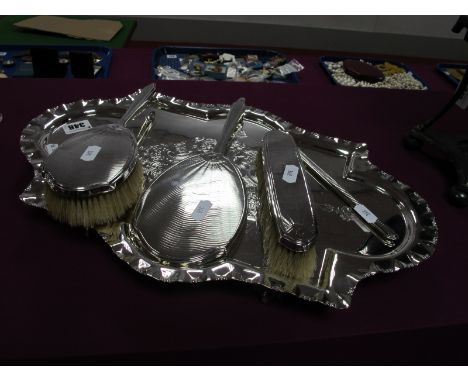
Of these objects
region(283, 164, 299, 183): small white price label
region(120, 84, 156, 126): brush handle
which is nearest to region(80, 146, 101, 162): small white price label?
region(120, 84, 156, 126): brush handle

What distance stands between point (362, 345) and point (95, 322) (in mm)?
266

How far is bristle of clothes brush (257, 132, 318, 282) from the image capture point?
0.36 m

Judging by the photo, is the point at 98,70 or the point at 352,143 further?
the point at 98,70

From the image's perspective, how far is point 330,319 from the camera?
385 millimetres

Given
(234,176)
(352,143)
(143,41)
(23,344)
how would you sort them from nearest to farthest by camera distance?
(23,344) < (234,176) < (352,143) < (143,41)

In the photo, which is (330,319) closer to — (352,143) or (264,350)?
(264,350)

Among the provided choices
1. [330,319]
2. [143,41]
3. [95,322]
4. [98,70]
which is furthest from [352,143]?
[143,41]

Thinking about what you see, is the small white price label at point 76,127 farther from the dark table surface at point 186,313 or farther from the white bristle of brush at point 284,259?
the white bristle of brush at point 284,259

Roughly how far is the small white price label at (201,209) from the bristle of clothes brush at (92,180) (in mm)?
78

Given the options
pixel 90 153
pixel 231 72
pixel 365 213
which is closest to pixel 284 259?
pixel 365 213

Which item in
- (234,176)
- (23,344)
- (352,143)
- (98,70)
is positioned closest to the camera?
(23,344)

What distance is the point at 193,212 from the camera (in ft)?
1.30

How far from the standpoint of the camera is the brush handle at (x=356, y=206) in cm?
44

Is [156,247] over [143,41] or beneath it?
over
